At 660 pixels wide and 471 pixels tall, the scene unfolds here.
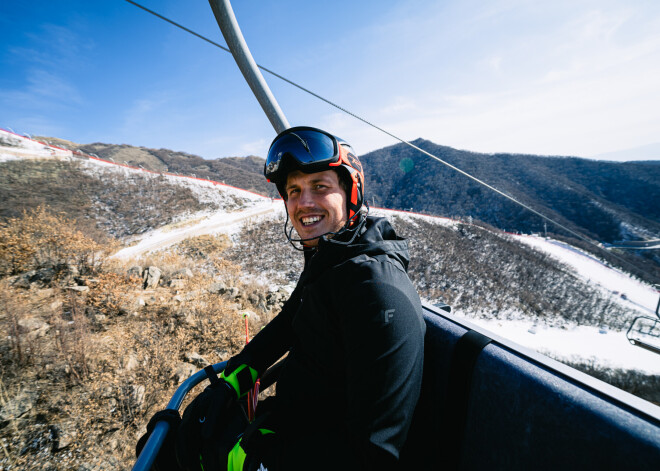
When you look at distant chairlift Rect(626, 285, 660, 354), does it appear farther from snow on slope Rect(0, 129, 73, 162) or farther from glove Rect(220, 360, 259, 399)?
snow on slope Rect(0, 129, 73, 162)

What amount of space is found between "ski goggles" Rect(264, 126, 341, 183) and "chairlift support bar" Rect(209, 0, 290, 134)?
50 cm

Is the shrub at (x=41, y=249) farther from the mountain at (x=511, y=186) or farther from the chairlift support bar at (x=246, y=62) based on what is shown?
the mountain at (x=511, y=186)

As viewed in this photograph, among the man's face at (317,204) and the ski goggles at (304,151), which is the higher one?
the ski goggles at (304,151)

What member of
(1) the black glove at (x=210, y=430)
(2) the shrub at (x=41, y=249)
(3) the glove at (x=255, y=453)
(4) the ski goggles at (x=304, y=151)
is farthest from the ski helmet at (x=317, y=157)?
(2) the shrub at (x=41, y=249)

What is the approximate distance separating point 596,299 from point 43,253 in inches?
1131

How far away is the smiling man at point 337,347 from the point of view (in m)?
1.04

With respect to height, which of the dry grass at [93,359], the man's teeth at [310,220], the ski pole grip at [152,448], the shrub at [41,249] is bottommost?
the dry grass at [93,359]

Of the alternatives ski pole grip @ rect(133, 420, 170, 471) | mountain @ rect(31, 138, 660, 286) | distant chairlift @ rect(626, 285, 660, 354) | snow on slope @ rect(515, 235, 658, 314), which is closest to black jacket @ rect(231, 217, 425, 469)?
ski pole grip @ rect(133, 420, 170, 471)

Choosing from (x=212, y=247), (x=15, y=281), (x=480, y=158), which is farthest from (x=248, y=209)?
(x=480, y=158)

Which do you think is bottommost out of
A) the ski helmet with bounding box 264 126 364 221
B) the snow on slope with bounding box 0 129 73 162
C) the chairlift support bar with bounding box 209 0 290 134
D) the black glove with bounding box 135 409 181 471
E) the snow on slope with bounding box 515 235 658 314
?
the snow on slope with bounding box 515 235 658 314

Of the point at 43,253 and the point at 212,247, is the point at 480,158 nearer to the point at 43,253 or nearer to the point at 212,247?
the point at 212,247

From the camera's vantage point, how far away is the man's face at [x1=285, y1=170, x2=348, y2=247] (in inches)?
71.7

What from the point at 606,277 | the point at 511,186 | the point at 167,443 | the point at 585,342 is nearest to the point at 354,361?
the point at 167,443

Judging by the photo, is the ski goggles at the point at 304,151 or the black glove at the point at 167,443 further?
the ski goggles at the point at 304,151
